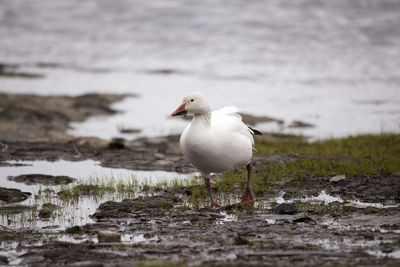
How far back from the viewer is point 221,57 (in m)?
28.2

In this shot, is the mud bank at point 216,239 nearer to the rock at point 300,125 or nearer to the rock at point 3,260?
the rock at point 3,260

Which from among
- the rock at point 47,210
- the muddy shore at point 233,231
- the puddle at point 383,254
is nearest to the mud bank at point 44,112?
the muddy shore at point 233,231

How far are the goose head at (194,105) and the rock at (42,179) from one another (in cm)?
312

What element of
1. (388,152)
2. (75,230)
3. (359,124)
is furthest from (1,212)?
(359,124)

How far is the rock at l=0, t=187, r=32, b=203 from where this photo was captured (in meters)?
8.66

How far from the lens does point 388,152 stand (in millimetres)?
12781

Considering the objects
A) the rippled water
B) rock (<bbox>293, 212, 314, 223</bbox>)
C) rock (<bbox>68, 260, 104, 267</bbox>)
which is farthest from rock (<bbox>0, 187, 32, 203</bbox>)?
the rippled water

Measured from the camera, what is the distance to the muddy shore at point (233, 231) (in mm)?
5633

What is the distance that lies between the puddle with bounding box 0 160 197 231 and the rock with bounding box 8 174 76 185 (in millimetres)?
156

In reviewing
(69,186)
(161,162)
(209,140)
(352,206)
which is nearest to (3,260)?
(209,140)

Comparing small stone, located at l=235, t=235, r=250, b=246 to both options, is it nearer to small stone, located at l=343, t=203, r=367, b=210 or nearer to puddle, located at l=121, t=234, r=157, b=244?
puddle, located at l=121, t=234, r=157, b=244

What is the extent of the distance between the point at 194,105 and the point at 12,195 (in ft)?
10.8

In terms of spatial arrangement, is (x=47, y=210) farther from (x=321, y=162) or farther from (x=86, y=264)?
(x=321, y=162)

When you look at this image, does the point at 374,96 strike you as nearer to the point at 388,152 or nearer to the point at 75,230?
the point at 388,152
